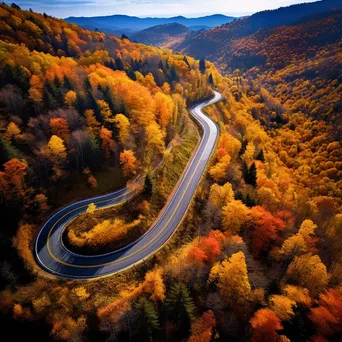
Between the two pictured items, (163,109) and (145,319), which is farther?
(163,109)

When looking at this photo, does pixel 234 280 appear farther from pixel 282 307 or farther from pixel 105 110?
pixel 105 110

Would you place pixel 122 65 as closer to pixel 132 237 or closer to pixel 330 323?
pixel 132 237

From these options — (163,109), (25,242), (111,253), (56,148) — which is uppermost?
(163,109)

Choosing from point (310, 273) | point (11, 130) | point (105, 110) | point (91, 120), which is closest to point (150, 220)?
point (91, 120)

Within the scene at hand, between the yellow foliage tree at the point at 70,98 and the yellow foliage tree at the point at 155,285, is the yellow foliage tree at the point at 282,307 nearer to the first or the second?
the yellow foliage tree at the point at 155,285

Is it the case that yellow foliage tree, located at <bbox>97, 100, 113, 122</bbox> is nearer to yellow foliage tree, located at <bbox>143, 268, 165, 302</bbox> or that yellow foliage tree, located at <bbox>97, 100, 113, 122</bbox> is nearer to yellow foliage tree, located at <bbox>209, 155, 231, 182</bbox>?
yellow foliage tree, located at <bbox>209, 155, 231, 182</bbox>

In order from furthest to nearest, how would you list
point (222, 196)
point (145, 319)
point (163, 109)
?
point (163, 109)
point (222, 196)
point (145, 319)

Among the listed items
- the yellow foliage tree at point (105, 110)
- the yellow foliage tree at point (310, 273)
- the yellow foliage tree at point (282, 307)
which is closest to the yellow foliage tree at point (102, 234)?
the yellow foliage tree at point (105, 110)
